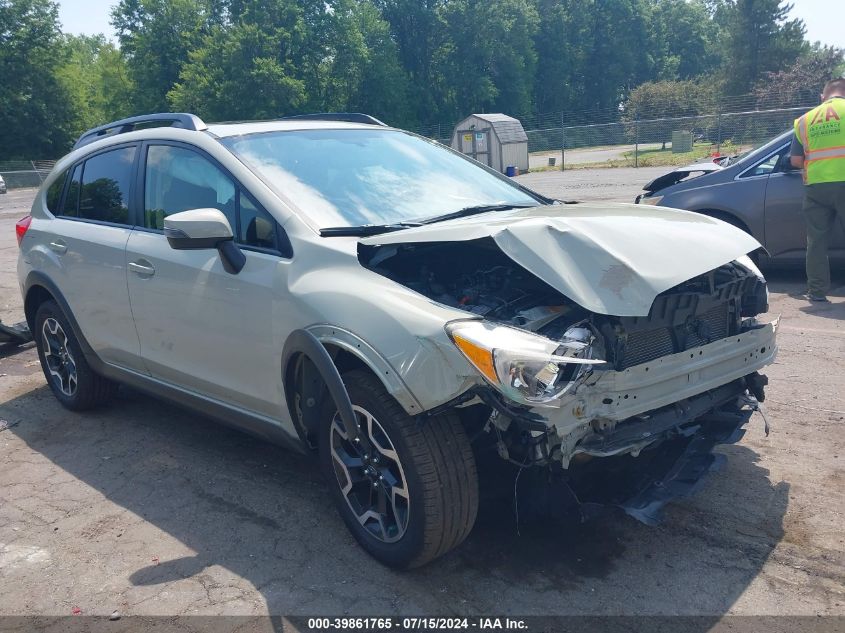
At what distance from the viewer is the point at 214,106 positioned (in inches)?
2127

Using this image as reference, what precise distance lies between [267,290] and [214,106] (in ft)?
178

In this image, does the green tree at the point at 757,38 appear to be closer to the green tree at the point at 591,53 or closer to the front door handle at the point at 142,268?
the green tree at the point at 591,53

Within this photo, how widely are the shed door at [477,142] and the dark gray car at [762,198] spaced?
22.2 m

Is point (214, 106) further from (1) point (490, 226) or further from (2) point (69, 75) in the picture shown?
(1) point (490, 226)

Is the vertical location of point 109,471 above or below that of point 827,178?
below

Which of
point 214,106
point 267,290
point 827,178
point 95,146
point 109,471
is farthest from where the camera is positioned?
point 214,106

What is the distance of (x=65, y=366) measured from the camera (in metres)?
5.47

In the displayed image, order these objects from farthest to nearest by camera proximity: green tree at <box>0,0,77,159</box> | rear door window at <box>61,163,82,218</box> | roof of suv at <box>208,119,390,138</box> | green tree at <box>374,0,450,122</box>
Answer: green tree at <box>374,0,450,122</box> < green tree at <box>0,0,77,159</box> < rear door window at <box>61,163,82,218</box> < roof of suv at <box>208,119,390,138</box>

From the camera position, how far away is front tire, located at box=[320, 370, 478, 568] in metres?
2.97

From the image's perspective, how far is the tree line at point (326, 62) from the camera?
178 ft

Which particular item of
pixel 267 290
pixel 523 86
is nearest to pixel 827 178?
pixel 267 290

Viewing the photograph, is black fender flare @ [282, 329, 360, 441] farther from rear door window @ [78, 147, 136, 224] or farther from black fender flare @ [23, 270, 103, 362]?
black fender flare @ [23, 270, 103, 362]

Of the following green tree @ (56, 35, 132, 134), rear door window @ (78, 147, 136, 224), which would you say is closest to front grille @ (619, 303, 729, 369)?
rear door window @ (78, 147, 136, 224)

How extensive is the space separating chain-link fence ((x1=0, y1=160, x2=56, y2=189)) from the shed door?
89.6ft
